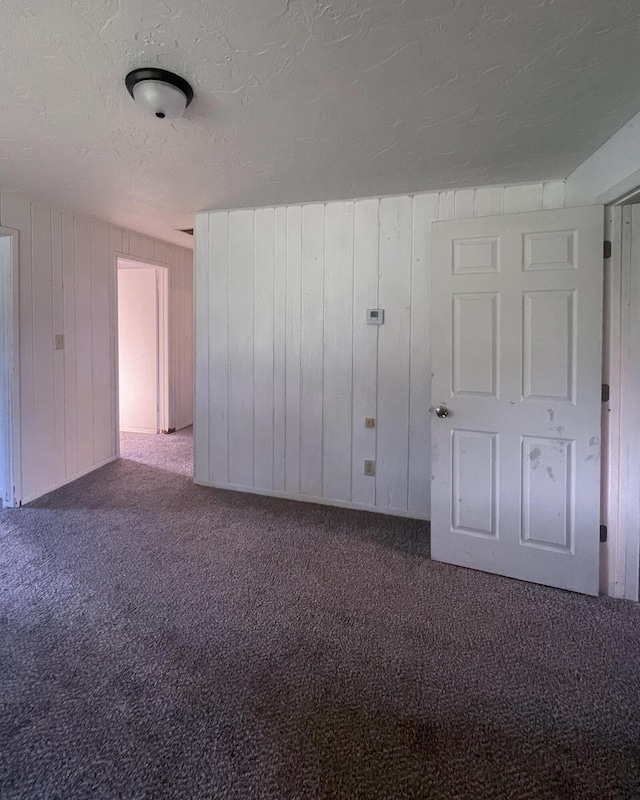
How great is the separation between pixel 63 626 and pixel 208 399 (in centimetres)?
204

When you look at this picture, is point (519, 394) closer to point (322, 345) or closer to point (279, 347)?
point (322, 345)

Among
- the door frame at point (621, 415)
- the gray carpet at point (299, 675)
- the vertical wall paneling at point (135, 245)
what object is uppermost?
the vertical wall paneling at point (135, 245)

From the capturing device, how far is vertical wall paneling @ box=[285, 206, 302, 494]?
130 inches

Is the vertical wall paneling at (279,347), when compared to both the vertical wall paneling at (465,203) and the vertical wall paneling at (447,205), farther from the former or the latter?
the vertical wall paneling at (465,203)

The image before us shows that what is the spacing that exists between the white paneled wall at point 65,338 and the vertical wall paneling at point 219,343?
1.18m

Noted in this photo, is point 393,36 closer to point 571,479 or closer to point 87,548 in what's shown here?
point 571,479

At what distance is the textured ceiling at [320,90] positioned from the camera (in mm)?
1341

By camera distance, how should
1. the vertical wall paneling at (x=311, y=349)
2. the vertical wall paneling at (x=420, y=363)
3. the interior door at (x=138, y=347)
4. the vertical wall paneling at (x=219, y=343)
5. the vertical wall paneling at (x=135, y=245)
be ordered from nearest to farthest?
the vertical wall paneling at (x=420, y=363) < the vertical wall paneling at (x=311, y=349) < the vertical wall paneling at (x=219, y=343) < the vertical wall paneling at (x=135, y=245) < the interior door at (x=138, y=347)

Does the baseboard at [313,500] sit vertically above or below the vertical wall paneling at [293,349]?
below

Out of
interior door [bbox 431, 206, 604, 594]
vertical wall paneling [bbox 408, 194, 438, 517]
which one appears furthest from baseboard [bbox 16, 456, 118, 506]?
interior door [bbox 431, 206, 604, 594]

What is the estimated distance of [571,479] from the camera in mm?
2256

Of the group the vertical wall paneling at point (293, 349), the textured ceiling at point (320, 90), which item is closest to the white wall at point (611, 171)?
the textured ceiling at point (320, 90)

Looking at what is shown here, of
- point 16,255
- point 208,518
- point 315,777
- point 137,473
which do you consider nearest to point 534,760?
point 315,777

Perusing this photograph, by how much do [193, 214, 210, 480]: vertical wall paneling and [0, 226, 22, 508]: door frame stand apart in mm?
1275
